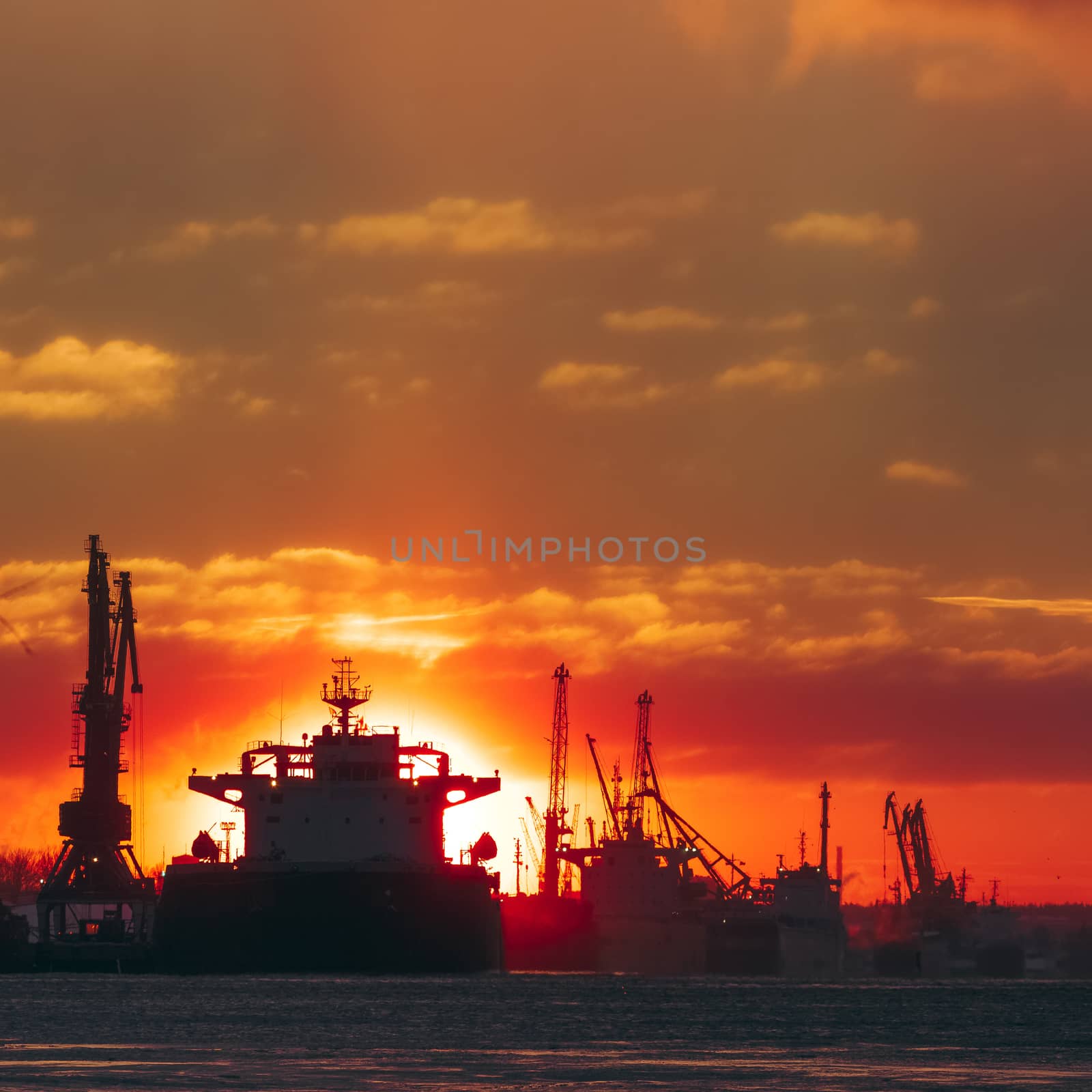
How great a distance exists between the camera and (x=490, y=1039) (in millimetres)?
100875

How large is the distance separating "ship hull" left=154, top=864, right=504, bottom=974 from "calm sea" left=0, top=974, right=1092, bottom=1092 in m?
2.01

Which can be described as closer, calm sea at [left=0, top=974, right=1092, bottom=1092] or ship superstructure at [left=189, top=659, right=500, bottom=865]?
calm sea at [left=0, top=974, right=1092, bottom=1092]

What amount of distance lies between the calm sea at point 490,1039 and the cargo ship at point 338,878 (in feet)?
8.52

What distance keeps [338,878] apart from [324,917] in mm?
2767

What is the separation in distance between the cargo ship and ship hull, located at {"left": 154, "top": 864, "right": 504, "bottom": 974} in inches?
3.4

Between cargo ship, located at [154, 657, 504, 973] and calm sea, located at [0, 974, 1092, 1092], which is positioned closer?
calm sea, located at [0, 974, 1092, 1092]

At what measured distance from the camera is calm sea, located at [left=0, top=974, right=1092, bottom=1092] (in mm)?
83312

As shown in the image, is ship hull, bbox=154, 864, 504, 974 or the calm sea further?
ship hull, bbox=154, 864, 504, 974

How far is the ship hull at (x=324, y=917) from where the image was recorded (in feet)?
432

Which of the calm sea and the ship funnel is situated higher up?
the ship funnel

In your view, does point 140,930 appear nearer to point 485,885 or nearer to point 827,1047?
point 485,885

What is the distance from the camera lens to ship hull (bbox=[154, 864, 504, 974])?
13175 cm

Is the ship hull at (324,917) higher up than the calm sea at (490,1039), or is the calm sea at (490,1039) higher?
the ship hull at (324,917)

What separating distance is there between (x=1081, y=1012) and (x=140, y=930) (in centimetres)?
7324
